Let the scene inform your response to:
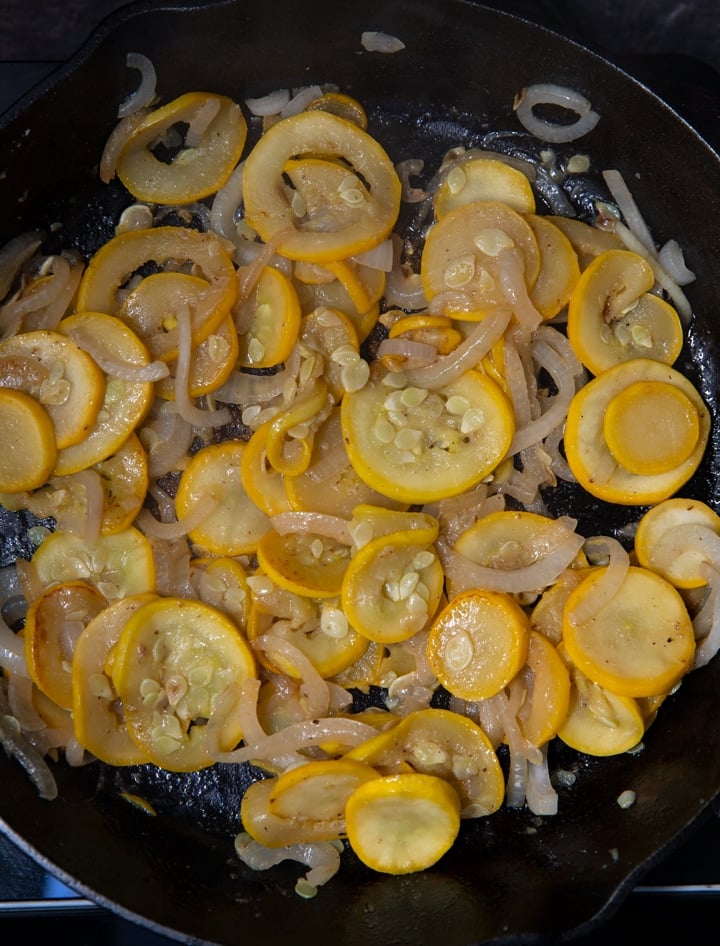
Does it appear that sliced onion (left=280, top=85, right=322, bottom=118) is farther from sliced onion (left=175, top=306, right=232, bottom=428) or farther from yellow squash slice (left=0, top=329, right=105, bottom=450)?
yellow squash slice (left=0, top=329, right=105, bottom=450)

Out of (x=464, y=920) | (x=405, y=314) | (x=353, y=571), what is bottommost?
(x=464, y=920)

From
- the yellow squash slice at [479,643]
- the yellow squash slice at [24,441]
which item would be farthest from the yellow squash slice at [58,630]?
the yellow squash slice at [479,643]

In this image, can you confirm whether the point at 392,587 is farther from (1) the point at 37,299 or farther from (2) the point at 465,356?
(1) the point at 37,299

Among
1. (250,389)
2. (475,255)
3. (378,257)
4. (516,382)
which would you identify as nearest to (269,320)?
(250,389)

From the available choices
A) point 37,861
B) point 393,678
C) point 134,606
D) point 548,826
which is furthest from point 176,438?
point 548,826

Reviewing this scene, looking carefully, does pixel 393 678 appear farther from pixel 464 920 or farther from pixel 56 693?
pixel 56 693

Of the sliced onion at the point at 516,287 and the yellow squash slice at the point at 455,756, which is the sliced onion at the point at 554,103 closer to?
the sliced onion at the point at 516,287
